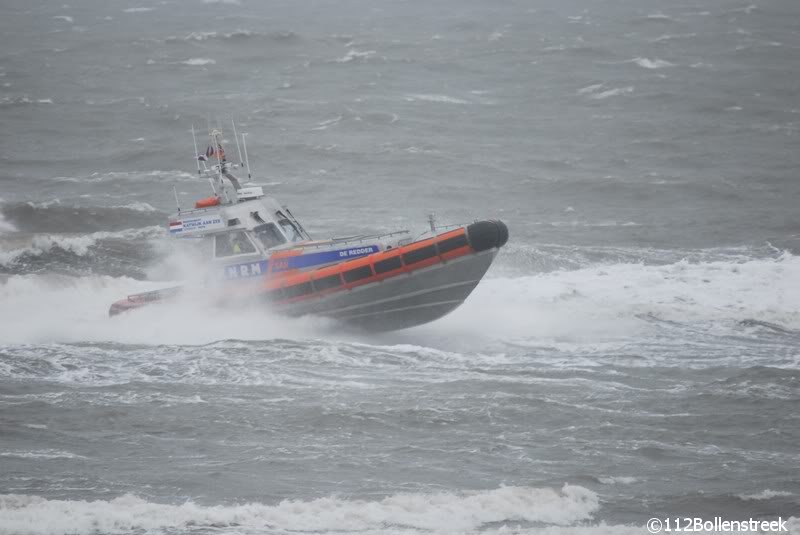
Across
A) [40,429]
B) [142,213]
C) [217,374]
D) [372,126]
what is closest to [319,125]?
[372,126]

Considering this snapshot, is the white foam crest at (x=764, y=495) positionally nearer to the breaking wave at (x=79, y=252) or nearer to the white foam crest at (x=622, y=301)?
the white foam crest at (x=622, y=301)

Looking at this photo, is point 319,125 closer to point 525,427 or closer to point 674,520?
point 525,427

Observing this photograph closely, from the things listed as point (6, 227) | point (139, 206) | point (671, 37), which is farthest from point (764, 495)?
point (671, 37)

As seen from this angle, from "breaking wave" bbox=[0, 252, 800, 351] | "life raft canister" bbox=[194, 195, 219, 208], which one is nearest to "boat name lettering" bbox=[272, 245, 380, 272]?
"breaking wave" bbox=[0, 252, 800, 351]

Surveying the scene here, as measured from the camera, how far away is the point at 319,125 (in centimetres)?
3566

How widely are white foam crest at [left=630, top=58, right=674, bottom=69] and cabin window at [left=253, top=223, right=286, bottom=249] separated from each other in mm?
28058

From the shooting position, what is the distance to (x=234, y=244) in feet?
60.1

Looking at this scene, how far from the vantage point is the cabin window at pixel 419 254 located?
16.9 m

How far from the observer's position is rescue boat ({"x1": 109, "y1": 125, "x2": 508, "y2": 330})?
55.8 ft

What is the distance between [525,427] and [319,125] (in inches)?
921

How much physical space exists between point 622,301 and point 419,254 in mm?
4874

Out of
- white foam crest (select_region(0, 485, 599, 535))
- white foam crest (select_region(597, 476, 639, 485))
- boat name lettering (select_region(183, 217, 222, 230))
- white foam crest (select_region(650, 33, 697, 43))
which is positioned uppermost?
white foam crest (select_region(650, 33, 697, 43))

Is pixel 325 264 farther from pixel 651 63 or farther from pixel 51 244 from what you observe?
A: pixel 651 63

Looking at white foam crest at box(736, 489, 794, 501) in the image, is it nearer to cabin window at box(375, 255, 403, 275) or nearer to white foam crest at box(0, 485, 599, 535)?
white foam crest at box(0, 485, 599, 535)
